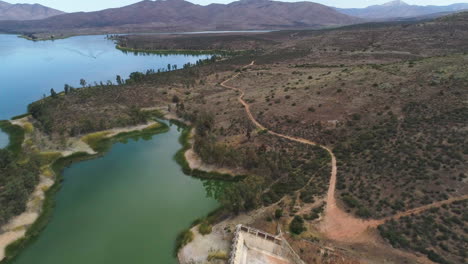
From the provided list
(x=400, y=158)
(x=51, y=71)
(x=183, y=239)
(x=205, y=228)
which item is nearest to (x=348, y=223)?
(x=400, y=158)

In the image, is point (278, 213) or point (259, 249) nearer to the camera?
point (259, 249)

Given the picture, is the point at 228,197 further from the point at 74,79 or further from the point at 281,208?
the point at 74,79

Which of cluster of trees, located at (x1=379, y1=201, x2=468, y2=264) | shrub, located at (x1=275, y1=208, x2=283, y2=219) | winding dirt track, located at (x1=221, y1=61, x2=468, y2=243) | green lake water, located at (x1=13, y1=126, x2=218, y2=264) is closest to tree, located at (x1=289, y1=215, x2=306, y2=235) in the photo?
shrub, located at (x1=275, y1=208, x2=283, y2=219)

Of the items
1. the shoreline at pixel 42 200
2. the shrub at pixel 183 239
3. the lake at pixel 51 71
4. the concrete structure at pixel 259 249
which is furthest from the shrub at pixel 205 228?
the lake at pixel 51 71

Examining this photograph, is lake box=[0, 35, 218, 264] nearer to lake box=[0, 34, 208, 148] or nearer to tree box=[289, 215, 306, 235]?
tree box=[289, 215, 306, 235]

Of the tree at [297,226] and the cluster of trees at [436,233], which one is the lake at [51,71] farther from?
the cluster of trees at [436,233]

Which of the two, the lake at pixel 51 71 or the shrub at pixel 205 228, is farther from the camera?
the lake at pixel 51 71

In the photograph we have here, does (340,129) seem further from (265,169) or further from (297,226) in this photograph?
(297,226)
